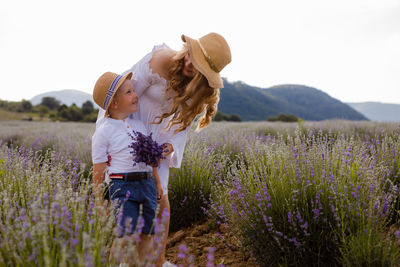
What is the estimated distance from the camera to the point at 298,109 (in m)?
160

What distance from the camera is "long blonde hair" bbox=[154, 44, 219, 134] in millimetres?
2236

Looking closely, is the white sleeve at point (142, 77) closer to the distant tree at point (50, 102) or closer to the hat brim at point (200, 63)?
the hat brim at point (200, 63)

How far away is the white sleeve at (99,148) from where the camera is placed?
1.93 meters

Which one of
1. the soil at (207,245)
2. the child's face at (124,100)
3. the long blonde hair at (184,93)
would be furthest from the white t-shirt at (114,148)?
the soil at (207,245)

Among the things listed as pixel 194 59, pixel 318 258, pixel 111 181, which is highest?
pixel 194 59

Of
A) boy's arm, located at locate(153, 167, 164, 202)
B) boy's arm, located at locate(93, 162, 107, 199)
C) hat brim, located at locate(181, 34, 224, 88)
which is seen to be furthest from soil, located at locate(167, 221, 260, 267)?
hat brim, located at locate(181, 34, 224, 88)

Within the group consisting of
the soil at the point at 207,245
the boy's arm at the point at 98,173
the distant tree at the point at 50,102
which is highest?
the distant tree at the point at 50,102

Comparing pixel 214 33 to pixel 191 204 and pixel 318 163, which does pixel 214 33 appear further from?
pixel 191 204

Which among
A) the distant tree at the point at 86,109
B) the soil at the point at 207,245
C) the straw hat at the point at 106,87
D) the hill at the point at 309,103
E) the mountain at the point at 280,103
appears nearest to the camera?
the straw hat at the point at 106,87

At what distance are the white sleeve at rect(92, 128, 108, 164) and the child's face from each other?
0.24m

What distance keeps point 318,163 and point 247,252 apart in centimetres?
98

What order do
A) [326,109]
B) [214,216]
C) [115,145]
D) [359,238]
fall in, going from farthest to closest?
[326,109] < [214,216] < [115,145] < [359,238]

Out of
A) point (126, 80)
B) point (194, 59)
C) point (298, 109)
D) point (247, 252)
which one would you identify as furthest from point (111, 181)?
point (298, 109)

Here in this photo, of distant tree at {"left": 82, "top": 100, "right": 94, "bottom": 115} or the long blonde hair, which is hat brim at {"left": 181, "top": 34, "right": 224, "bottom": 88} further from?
distant tree at {"left": 82, "top": 100, "right": 94, "bottom": 115}
